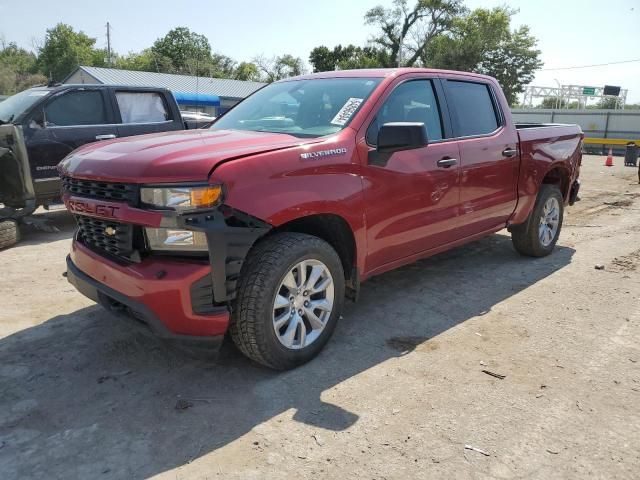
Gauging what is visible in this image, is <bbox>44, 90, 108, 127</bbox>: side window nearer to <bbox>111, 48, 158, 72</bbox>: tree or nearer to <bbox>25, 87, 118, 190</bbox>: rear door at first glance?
<bbox>25, 87, 118, 190</bbox>: rear door

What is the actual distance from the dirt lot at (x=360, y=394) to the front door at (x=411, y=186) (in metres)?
0.63

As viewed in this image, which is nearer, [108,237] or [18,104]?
[108,237]

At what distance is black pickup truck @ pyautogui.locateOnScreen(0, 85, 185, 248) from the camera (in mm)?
6266

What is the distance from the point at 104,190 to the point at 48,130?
14.6 ft

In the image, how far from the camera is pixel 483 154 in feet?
14.9

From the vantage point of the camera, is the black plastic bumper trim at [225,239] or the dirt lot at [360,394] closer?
the dirt lot at [360,394]

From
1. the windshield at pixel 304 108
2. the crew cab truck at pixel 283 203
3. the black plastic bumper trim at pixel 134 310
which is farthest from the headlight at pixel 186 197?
the windshield at pixel 304 108

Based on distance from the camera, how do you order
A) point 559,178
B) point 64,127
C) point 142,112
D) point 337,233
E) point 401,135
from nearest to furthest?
1. point 401,135
2. point 337,233
3. point 559,178
4. point 64,127
5. point 142,112

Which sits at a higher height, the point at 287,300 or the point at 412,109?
the point at 412,109

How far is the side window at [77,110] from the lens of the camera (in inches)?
268

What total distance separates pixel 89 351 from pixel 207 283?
1326mm

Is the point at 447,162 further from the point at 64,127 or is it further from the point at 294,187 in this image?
the point at 64,127

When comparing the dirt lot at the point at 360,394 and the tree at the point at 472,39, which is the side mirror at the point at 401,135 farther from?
the tree at the point at 472,39

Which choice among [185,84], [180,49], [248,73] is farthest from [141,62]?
[185,84]
